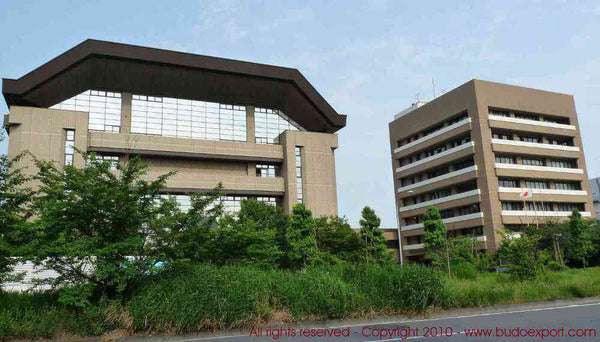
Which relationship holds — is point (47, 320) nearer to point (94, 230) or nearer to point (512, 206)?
point (94, 230)

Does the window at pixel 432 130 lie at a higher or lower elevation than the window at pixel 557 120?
higher

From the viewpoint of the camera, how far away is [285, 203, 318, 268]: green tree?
120ft

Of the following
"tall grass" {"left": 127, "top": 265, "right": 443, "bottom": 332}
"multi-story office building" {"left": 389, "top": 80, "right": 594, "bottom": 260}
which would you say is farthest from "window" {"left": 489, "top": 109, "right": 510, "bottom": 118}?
"tall grass" {"left": 127, "top": 265, "right": 443, "bottom": 332}

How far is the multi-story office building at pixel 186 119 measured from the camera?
45406mm

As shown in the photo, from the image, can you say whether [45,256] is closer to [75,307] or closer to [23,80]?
[75,307]

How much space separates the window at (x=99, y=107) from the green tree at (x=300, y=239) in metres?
22.5

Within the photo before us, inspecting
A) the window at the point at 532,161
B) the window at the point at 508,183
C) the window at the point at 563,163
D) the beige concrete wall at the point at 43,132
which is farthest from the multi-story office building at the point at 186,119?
the window at the point at 563,163

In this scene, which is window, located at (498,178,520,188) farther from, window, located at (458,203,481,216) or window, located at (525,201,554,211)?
window, located at (458,203,481,216)

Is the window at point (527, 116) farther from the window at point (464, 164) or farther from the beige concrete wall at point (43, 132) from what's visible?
the beige concrete wall at point (43, 132)

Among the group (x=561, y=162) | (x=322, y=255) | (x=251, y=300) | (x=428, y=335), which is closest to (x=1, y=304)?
(x=251, y=300)

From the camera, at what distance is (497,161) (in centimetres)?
6000

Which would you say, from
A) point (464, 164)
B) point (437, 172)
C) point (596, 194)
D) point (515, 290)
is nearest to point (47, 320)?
point (515, 290)

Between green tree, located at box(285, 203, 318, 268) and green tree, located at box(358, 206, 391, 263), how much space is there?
5580 mm

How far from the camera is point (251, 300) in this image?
1221 cm
